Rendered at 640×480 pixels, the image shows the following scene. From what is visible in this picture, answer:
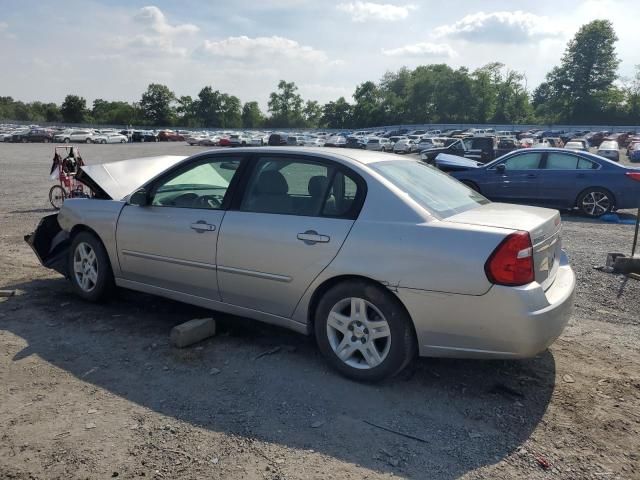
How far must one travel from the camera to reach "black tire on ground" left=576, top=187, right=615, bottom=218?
11547mm

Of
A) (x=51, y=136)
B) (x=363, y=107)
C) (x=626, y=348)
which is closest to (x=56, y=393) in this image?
(x=626, y=348)

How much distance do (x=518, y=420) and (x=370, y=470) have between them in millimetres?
1090

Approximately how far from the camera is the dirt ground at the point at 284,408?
114 inches

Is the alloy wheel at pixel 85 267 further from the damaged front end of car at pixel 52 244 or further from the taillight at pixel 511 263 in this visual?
the taillight at pixel 511 263

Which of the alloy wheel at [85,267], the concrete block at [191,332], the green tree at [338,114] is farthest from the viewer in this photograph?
the green tree at [338,114]

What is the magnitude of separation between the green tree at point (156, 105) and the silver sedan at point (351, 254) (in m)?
135

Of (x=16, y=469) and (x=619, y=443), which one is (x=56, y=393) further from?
(x=619, y=443)

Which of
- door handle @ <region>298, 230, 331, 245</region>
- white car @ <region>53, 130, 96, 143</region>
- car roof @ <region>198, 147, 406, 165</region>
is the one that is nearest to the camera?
door handle @ <region>298, 230, 331, 245</region>

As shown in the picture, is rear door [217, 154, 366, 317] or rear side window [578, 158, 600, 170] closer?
rear door [217, 154, 366, 317]

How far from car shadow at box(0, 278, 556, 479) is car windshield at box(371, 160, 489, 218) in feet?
3.95

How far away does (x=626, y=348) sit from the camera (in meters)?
4.41

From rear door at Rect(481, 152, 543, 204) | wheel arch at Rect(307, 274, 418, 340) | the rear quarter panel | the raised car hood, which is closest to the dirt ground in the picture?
wheel arch at Rect(307, 274, 418, 340)

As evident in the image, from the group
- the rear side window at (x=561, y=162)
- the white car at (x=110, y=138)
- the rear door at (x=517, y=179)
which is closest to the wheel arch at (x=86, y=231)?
the rear door at (x=517, y=179)

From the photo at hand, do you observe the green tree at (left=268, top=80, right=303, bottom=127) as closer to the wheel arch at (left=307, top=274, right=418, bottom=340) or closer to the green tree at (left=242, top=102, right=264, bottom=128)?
the green tree at (left=242, top=102, right=264, bottom=128)
